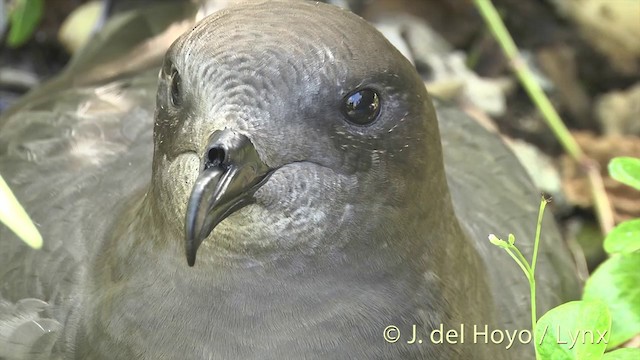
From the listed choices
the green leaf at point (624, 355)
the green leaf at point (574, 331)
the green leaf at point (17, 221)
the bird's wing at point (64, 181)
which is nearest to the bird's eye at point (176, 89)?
the green leaf at point (17, 221)

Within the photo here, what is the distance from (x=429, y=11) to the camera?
3.17 metres

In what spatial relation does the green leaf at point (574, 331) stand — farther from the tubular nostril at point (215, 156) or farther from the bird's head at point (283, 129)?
the tubular nostril at point (215, 156)

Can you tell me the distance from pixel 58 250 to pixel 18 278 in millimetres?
98

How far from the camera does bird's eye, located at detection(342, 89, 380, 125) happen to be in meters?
1.35

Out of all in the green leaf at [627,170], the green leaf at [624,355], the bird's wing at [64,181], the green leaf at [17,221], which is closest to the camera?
the green leaf at [17,221]

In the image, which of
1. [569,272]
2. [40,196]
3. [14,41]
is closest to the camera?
[40,196]

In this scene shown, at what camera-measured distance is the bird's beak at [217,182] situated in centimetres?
123

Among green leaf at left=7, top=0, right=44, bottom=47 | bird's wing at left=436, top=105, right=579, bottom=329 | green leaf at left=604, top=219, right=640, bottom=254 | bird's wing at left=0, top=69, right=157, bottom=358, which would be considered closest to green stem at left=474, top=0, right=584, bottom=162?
bird's wing at left=436, top=105, right=579, bottom=329

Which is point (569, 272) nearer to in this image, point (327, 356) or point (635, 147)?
point (635, 147)

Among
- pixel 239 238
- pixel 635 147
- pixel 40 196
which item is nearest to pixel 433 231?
pixel 239 238

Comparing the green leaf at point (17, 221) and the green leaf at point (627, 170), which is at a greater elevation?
the green leaf at point (17, 221)

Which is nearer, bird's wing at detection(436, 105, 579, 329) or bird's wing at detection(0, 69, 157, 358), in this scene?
bird's wing at detection(0, 69, 157, 358)

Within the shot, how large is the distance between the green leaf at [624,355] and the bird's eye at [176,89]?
706mm

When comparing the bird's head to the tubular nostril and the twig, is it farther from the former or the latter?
the twig
